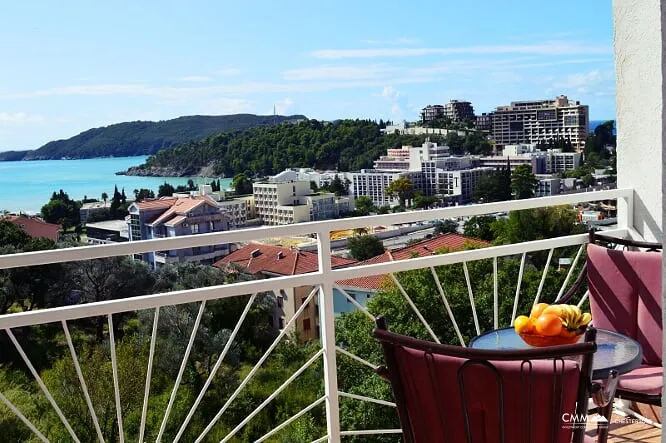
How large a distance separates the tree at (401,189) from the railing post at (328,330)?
20.3m

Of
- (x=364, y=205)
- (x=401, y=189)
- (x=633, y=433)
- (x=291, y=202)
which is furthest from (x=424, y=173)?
(x=633, y=433)

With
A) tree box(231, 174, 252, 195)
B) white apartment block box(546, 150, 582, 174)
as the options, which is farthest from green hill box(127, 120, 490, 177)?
white apartment block box(546, 150, 582, 174)

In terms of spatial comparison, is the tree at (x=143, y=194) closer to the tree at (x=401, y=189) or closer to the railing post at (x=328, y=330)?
the tree at (x=401, y=189)

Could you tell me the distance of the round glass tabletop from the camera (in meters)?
1.67

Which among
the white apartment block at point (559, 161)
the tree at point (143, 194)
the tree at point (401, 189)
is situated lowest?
the tree at point (401, 189)

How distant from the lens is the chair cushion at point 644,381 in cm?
198

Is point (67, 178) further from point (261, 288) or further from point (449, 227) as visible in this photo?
point (261, 288)

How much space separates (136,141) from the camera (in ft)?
79.0

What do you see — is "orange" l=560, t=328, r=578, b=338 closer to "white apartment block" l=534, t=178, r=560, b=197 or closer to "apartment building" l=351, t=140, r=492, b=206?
"white apartment block" l=534, t=178, r=560, b=197

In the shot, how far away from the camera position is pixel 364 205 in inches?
807

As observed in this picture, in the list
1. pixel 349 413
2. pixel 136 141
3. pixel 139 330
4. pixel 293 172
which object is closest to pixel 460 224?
pixel 349 413

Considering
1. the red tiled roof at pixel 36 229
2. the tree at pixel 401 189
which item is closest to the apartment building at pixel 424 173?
the tree at pixel 401 189

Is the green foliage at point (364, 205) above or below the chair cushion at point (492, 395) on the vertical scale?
below

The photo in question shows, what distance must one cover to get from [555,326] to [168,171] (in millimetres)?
23200
